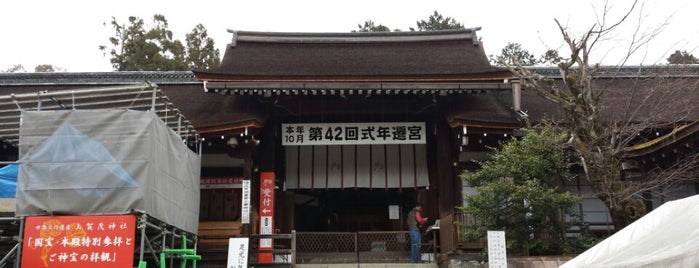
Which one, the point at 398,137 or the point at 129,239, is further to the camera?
the point at 398,137

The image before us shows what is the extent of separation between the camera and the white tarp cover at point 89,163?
9094mm

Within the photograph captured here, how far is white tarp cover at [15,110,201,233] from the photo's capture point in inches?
358

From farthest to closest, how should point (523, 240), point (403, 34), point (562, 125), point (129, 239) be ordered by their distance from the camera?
point (403, 34) < point (562, 125) < point (523, 240) < point (129, 239)

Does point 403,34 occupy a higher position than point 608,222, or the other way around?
point 403,34

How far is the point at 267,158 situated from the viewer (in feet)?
44.9

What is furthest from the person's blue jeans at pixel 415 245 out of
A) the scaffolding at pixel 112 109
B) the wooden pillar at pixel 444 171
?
the scaffolding at pixel 112 109

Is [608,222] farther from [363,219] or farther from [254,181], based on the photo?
[254,181]

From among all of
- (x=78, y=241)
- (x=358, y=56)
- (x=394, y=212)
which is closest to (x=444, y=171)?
(x=394, y=212)

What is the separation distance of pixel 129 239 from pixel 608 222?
9.99 metres

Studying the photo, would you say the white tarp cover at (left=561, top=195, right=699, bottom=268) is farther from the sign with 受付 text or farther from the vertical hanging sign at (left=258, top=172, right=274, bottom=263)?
the vertical hanging sign at (left=258, top=172, right=274, bottom=263)

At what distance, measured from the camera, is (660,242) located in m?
4.18

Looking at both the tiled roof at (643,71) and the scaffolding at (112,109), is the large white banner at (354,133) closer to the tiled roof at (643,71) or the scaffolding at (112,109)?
the scaffolding at (112,109)

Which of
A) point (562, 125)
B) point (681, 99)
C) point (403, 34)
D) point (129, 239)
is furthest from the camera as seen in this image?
point (403, 34)

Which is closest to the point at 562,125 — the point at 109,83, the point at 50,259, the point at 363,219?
the point at 363,219
